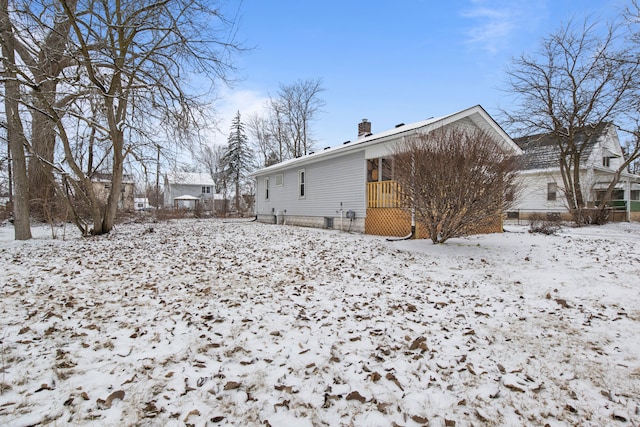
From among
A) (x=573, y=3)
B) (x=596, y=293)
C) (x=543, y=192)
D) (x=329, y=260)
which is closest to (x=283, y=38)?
(x=329, y=260)

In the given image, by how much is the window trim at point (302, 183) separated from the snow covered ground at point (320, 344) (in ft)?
32.2

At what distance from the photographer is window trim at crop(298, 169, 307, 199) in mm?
15328

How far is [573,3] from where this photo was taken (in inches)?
532

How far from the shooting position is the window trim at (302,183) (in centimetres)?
1533

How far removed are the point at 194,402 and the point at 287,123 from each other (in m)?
30.2

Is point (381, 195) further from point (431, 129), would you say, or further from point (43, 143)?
point (43, 143)

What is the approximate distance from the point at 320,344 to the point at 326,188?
1099 cm

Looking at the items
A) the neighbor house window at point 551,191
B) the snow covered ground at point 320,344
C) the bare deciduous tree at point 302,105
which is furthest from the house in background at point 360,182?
the bare deciduous tree at point 302,105

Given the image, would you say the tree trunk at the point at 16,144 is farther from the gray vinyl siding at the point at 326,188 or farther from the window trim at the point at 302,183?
the window trim at the point at 302,183

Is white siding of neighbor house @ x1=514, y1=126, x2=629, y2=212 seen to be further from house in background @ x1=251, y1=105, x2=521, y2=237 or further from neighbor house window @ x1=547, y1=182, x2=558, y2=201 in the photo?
house in background @ x1=251, y1=105, x2=521, y2=237

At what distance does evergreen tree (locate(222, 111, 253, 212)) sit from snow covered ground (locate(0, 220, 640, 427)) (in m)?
31.8

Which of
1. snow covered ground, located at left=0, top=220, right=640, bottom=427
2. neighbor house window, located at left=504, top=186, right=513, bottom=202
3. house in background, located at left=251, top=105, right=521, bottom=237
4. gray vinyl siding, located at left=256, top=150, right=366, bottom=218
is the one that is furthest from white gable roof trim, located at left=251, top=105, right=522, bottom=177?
snow covered ground, located at left=0, top=220, right=640, bottom=427

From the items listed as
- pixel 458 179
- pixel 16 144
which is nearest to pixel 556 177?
pixel 458 179

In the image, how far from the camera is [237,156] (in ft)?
121
